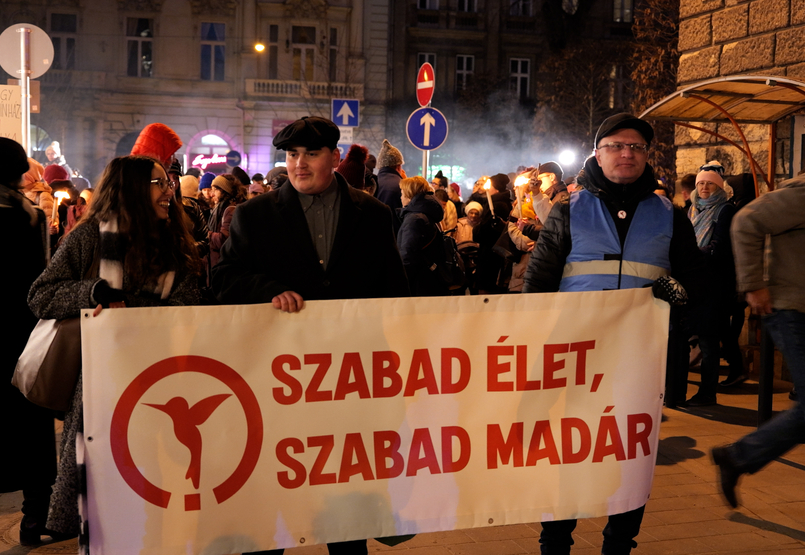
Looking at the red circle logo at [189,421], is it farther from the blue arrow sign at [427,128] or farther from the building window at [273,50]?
the building window at [273,50]

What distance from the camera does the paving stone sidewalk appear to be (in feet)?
13.9

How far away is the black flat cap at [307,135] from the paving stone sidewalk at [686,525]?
198 cm

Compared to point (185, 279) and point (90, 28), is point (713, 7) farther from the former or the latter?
point (90, 28)

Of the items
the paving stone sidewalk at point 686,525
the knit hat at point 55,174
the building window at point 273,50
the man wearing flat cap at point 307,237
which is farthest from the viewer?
the building window at point 273,50

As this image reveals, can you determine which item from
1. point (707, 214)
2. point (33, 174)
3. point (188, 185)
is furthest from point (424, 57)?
point (33, 174)

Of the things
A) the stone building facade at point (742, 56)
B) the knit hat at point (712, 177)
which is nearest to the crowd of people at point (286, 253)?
the knit hat at point (712, 177)

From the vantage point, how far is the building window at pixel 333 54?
131ft

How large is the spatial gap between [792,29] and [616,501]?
709 centimetres

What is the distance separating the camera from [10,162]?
14.2 ft

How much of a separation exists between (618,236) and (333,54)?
3817 cm

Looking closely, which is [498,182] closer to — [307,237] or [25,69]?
[25,69]

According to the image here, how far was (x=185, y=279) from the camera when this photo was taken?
3.76 meters

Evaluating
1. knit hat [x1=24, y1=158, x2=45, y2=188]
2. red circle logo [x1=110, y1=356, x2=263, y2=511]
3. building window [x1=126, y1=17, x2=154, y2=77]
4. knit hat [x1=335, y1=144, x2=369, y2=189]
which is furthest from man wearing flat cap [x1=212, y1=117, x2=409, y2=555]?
building window [x1=126, y1=17, x2=154, y2=77]

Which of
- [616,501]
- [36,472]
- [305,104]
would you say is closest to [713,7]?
[616,501]
